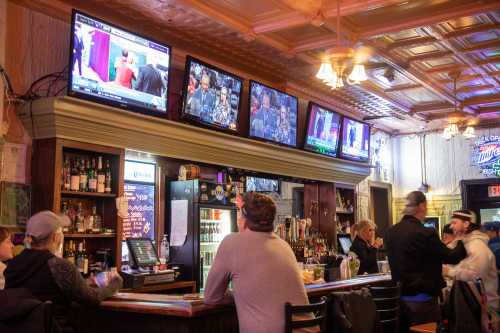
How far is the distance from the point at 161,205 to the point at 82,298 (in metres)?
2.74

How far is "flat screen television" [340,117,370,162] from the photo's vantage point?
8.66 metres

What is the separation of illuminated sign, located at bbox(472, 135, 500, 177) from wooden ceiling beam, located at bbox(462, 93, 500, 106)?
163cm

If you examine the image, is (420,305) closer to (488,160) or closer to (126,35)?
(126,35)

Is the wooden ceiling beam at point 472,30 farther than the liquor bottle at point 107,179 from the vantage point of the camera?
Yes

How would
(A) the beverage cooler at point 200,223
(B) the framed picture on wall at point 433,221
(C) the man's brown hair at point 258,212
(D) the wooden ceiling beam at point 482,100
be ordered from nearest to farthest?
(C) the man's brown hair at point 258,212 < (A) the beverage cooler at point 200,223 < (D) the wooden ceiling beam at point 482,100 < (B) the framed picture on wall at point 433,221

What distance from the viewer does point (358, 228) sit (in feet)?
21.8

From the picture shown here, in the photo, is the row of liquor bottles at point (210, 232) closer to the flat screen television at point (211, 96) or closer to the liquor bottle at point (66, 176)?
the flat screen television at point (211, 96)

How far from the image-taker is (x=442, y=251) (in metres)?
4.11

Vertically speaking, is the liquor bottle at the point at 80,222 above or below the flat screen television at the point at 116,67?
below

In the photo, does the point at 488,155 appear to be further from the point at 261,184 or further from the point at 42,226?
the point at 42,226

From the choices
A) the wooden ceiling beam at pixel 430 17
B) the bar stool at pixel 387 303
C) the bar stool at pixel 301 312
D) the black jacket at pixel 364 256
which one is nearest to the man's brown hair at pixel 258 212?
the bar stool at pixel 301 312

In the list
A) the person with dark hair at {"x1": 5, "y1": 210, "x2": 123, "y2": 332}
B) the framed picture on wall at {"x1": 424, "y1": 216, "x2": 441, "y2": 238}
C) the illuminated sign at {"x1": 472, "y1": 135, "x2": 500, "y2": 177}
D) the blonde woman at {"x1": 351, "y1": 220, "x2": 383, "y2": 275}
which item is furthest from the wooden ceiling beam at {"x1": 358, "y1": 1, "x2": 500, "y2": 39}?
the framed picture on wall at {"x1": 424, "y1": 216, "x2": 441, "y2": 238}

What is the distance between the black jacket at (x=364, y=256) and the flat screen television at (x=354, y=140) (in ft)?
7.70

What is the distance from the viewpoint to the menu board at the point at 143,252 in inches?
206
